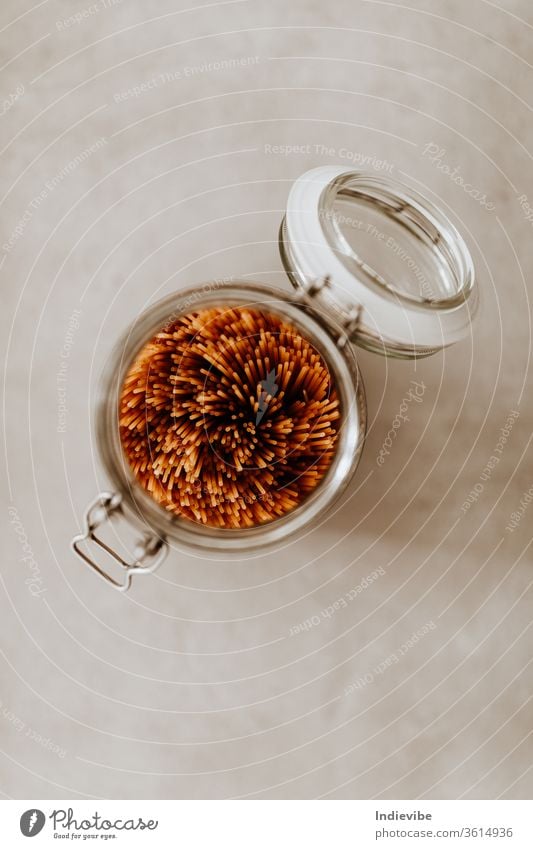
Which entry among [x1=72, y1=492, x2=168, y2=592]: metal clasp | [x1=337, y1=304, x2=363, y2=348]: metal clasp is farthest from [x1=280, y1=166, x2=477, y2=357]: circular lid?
[x1=72, y1=492, x2=168, y2=592]: metal clasp

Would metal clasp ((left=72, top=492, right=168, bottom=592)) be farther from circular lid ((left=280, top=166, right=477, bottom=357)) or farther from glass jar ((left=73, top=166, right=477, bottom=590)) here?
circular lid ((left=280, top=166, right=477, bottom=357))

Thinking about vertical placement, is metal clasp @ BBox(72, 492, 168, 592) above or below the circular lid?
below

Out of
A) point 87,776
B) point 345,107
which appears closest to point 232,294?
point 345,107

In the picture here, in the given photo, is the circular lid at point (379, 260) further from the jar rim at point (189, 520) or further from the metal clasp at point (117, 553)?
the metal clasp at point (117, 553)

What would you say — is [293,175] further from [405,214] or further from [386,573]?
[386,573]

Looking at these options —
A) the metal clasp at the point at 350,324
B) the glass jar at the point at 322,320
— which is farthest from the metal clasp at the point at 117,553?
the metal clasp at the point at 350,324
